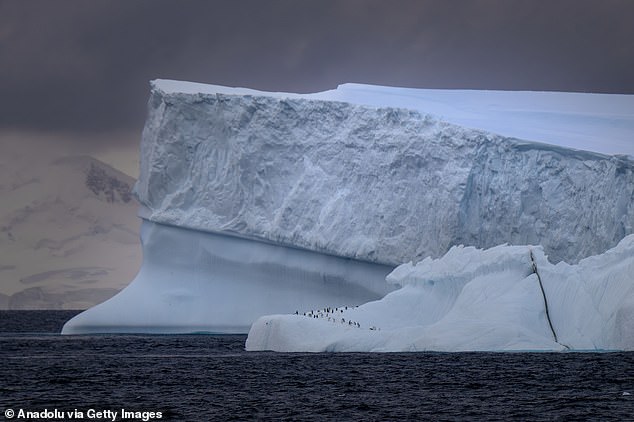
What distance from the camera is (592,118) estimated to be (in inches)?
1394

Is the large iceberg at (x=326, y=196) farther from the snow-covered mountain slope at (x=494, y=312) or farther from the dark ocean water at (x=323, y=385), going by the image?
the dark ocean water at (x=323, y=385)

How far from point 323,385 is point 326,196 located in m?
14.1

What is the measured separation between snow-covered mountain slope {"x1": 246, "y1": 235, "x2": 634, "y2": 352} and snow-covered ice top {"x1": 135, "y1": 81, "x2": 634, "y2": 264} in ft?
17.3

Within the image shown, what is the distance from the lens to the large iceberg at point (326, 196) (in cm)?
3212

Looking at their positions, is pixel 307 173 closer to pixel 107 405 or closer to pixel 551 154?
pixel 551 154

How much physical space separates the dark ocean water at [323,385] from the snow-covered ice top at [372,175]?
5992 mm

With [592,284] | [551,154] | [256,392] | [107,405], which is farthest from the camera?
[551,154]

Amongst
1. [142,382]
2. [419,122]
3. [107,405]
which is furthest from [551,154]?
[107,405]

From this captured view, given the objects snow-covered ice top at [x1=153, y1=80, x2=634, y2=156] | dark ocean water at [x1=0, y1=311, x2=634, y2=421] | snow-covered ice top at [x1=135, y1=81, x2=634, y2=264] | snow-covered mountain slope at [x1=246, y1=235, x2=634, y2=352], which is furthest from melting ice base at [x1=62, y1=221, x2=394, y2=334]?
→ snow-covered mountain slope at [x1=246, y1=235, x2=634, y2=352]

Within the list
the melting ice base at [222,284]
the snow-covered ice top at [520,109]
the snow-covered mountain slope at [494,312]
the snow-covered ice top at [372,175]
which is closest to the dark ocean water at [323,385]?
the snow-covered mountain slope at [494,312]

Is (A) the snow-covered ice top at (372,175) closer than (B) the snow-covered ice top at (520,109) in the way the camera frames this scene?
Yes

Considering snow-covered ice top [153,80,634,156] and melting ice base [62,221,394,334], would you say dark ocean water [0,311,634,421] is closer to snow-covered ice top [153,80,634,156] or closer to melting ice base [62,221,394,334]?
melting ice base [62,221,394,334]

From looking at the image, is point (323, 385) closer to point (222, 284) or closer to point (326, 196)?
point (326, 196)

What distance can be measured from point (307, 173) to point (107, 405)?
17.3 metres
